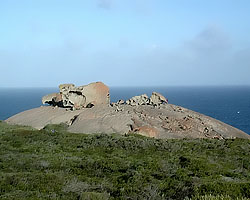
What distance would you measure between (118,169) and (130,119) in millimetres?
19893

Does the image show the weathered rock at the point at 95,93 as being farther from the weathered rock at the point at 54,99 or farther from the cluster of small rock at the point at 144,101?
the weathered rock at the point at 54,99

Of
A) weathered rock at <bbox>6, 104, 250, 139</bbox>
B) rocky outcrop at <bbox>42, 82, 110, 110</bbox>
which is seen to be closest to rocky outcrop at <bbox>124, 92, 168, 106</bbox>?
weathered rock at <bbox>6, 104, 250, 139</bbox>

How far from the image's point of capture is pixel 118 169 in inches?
595

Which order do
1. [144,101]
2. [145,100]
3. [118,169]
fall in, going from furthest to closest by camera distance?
[145,100], [144,101], [118,169]

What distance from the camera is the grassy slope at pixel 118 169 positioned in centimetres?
1079

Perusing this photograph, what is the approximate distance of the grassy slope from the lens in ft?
35.4

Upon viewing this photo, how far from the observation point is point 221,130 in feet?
117

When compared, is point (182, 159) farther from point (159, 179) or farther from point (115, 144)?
point (115, 144)

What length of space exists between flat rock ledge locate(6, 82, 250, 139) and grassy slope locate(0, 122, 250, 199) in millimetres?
8865

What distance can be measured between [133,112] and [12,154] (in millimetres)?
21249

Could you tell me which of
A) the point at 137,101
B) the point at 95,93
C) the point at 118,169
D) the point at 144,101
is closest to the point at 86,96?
the point at 95,93

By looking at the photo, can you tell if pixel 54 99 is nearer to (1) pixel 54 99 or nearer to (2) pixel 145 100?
(1) pixel 54 99

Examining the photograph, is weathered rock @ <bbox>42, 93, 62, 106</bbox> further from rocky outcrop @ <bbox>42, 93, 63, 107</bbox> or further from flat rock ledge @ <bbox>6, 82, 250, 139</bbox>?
flat rock ledge @ <bbox>6, 82, 250, 139</bbox>

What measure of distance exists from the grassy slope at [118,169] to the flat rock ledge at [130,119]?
29.1 feet
